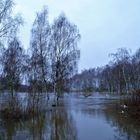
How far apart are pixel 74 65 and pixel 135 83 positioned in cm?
3621

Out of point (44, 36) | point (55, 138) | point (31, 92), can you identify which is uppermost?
point (44, 36)

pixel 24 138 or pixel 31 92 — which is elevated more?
pixel 31 92

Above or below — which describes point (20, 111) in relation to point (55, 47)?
below

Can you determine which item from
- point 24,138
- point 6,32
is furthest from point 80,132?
point 6,32

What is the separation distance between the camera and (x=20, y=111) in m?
23.9

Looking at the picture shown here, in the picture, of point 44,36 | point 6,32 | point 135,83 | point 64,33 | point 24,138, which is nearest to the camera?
point 24,138

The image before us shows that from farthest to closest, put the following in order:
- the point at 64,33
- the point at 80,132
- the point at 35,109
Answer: the point at 64,33 → the point at 35,109 → the point at 80,132

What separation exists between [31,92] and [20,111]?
11.9 feet

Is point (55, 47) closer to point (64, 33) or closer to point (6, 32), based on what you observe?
point (64, 33)

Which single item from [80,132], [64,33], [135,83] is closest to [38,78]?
[64,33]

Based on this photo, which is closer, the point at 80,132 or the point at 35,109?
the point at 80,132

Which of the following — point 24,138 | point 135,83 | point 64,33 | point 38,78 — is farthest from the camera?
point 135,83

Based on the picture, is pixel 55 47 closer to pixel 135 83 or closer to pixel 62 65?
pixel 62 65

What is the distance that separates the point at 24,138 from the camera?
14.8 m
